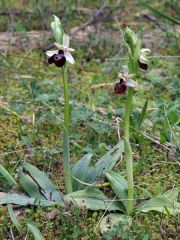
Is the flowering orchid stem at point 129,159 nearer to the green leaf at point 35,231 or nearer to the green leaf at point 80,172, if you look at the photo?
the green leaf at point 80,172

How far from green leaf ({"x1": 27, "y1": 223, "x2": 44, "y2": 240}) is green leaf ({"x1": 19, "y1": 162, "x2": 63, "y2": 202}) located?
25cm

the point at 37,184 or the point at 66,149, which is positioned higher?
the point at 66,149

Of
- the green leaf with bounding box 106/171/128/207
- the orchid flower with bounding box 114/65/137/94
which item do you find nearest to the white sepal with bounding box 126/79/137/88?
the orchid flower with bounding box 114/65/137/94

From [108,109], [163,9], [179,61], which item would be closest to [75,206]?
[108,109]

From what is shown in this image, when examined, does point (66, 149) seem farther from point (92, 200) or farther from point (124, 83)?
point (124, 83)

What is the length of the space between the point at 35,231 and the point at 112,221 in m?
0.34

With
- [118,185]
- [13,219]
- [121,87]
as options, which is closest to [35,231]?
[13,219]

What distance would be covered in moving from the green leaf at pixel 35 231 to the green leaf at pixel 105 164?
0.41m

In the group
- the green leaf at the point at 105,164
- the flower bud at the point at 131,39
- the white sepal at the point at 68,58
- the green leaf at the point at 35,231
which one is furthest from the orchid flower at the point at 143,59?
the green leaf at the point at 35,231

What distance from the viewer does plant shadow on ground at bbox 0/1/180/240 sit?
2.51m

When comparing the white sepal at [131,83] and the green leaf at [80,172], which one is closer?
the white sepal at [131,83]

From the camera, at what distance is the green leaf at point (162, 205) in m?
2.48

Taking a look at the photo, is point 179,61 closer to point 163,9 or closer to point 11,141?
point 163,9

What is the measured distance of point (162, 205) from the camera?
2.51 metres
